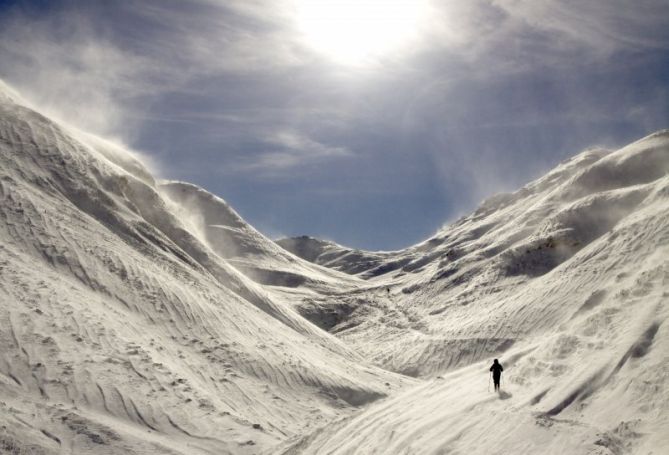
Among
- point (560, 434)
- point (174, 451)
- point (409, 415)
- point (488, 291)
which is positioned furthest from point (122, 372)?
point (488, 291)

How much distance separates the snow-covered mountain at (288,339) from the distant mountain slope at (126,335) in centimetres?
12

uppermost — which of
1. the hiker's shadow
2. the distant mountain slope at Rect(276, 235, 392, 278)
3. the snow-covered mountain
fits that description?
the distant mountain slope at Rect(276, 235, 392, 278)

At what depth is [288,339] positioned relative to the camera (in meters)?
36.3

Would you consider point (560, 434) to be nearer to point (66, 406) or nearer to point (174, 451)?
point (174, 451)

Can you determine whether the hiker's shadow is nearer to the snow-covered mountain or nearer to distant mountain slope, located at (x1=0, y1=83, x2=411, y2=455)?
the snow-covered mountain

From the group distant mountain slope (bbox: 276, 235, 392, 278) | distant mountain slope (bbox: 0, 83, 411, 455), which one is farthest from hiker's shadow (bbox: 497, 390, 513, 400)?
distant mountain slope (bbox: 276, 235, 392, 278)

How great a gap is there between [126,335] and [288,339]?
1249 centimetres

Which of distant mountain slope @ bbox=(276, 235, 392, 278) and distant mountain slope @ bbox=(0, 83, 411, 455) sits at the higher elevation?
distant mountain slope @ bbox=(276, 235, 392, 278)

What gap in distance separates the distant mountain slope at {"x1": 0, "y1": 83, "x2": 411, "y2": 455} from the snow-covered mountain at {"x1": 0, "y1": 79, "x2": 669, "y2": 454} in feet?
0.39

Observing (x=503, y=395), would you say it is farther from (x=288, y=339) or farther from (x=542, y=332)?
(x=288, y=339)

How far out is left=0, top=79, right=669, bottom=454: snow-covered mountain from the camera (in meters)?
16.6

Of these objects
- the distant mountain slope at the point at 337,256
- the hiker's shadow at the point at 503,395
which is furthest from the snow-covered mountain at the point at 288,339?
the distant mountain slope at the point at 337,256

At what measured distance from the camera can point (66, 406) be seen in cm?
1934

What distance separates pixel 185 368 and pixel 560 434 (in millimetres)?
17671
